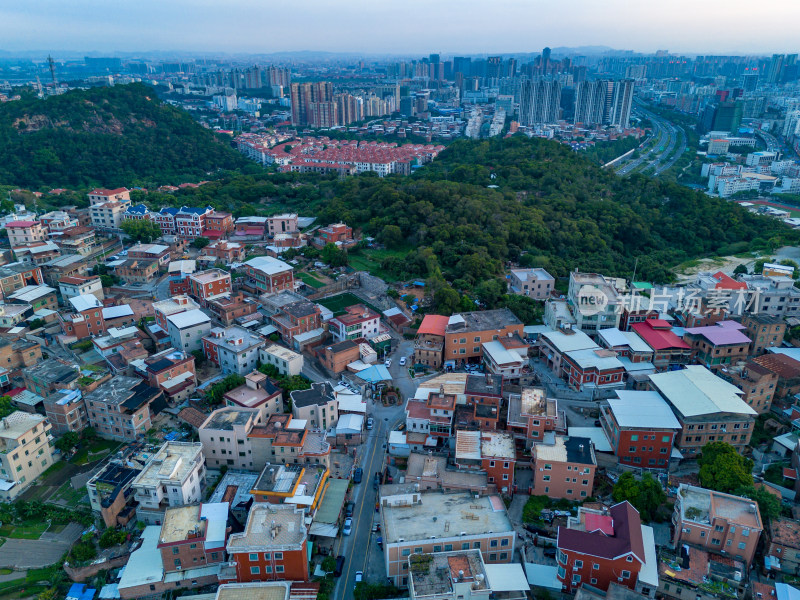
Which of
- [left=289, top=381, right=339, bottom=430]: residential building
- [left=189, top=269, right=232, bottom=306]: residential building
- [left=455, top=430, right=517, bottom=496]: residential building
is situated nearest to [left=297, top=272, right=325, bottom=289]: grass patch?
[left=189, top=269, right=232, bottom=306]: residential building

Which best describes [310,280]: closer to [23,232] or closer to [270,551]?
[23,232]

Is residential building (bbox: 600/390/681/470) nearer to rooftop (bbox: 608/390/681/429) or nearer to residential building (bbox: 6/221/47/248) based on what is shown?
rooftop (bbox: 608/390/681/429)

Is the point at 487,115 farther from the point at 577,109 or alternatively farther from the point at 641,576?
the point at 641,576

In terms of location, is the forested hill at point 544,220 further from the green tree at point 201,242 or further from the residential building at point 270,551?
the residential building at point 270,551

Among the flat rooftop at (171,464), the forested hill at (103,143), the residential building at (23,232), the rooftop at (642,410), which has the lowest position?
the flat rooftop at (171,464)

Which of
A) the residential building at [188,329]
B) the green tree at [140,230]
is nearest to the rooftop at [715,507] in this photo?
the residential building at [188,329]

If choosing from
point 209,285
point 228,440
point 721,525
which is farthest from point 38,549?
point 721,525

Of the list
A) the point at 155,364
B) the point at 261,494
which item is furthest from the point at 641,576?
the point at 155,364
